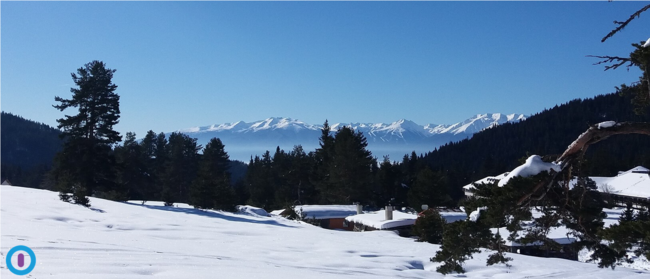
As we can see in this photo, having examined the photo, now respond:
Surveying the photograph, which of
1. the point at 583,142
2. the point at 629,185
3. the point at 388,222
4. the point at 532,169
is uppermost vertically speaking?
the point at 629,185

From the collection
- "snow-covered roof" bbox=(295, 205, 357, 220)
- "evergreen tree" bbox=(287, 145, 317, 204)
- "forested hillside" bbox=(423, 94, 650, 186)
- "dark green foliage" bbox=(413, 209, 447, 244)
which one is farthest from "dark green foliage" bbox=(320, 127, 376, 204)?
"forested hillside" bbox=(423, 94, 650, 186)

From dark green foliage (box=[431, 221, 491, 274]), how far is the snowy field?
70.2 inches

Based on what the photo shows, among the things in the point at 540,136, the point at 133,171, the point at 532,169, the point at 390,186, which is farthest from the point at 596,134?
the point at 540,136

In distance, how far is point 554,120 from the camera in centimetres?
12012

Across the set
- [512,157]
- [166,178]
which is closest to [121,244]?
[166,178]

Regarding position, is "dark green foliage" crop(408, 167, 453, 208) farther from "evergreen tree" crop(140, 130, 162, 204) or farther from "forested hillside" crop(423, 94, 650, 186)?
"forested hillside" crop(423, 94, 650, 186)

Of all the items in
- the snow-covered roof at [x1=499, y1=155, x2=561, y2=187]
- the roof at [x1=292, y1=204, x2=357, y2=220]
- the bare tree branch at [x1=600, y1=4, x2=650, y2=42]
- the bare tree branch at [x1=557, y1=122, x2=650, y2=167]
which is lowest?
the roof at [x1=292, y1=204, x2=357, y2=220]

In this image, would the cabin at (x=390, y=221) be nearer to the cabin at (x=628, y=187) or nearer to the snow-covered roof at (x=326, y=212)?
the snow-covered roof at (x=326, y=212)

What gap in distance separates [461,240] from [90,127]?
28293 mm

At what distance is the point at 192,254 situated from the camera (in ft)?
26.0

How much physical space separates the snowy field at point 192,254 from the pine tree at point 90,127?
613 inches

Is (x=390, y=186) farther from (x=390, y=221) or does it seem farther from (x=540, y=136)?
(x=540, y=136)

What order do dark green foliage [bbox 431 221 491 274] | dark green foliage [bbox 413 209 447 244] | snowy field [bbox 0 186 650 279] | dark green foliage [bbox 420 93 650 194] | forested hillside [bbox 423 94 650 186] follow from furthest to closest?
forested hillside [bbox 423 94 650 186], dark green foliage [bbox 420 93 650 194], dark green foliage [bbox 413 209 447 244], snowy field [bbox 0 186 650 279], dark green foliage [bbox 431 221 491 274]

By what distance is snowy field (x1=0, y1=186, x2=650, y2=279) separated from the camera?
229 inches
